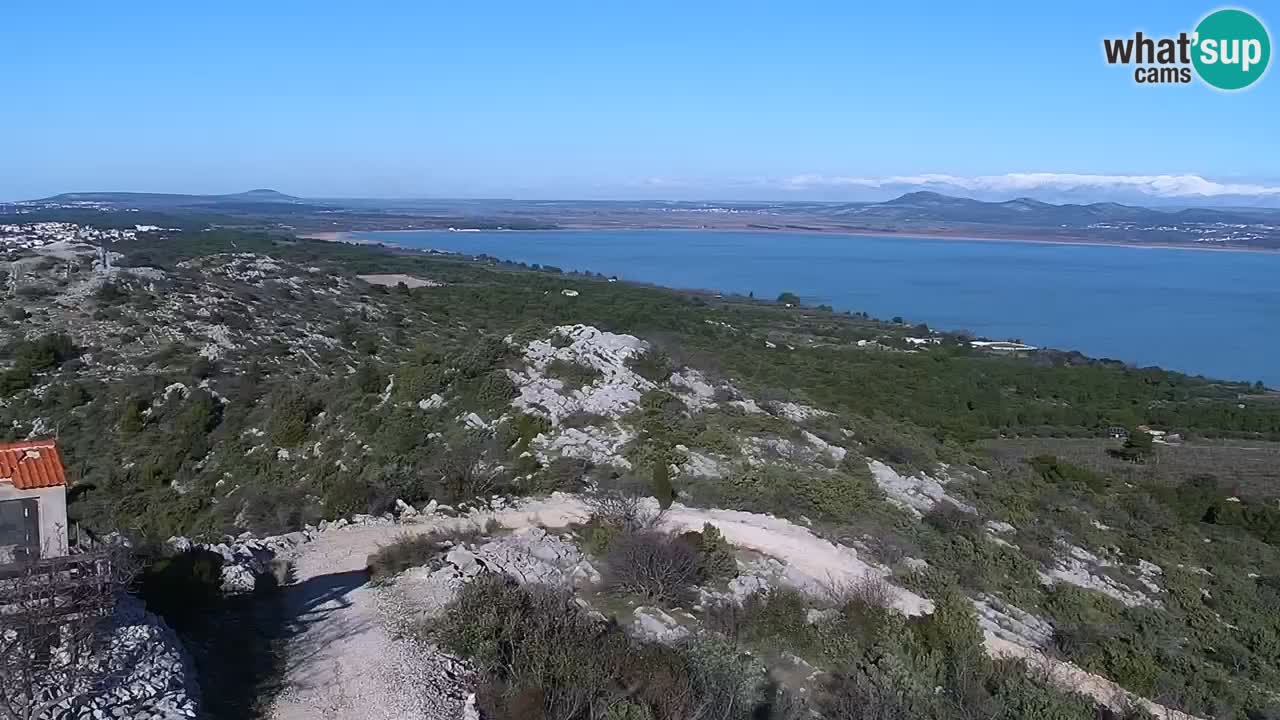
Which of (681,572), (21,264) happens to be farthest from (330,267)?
(681,572)

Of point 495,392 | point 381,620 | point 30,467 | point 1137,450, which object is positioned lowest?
point 1137,450

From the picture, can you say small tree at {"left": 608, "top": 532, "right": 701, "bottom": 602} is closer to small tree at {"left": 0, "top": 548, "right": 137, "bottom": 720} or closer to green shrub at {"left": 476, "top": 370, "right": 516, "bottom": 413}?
small tree at {"left": 0, "top": 548, "right": 137, "bottom": 720}

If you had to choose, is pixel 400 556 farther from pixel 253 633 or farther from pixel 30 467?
pixel 30 467

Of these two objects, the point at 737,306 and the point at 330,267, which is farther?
the point at 737,306

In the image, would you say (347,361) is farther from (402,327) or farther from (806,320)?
(806,320)

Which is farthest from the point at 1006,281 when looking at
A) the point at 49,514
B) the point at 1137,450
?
the point at 49,514

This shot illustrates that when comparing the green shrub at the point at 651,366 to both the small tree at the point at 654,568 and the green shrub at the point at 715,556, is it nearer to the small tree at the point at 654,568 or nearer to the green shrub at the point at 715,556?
the green shrub at the point at 715,556

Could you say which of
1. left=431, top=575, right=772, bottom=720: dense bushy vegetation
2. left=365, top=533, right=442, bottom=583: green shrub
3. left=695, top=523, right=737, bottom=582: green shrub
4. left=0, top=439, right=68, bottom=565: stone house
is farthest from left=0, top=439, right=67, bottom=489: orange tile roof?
left=695, top=523, right=737, bottom=582: green shrub
